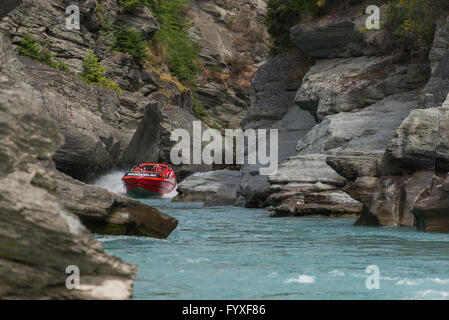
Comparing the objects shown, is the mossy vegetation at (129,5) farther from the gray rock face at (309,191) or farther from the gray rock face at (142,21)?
the gray rock face at (309,191)

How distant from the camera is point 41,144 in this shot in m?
4.81

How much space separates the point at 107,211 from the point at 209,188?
19.5 m

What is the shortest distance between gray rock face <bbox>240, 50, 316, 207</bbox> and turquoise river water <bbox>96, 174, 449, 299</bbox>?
49.8 ft

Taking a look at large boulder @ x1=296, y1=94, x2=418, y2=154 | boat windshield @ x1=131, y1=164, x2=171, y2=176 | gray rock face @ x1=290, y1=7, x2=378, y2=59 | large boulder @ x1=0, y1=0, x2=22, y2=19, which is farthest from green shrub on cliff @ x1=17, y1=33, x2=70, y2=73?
large boulder @ x1=0, y1=0, x2=22, y2=19

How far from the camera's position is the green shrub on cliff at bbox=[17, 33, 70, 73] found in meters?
32.2

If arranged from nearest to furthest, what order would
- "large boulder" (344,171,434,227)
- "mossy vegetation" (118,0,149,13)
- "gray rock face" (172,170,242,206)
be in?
"large boulder" (344,171,434,227), "gray rock face" (172,170,242,206), "mossy vegetation" (118,0,149,13)

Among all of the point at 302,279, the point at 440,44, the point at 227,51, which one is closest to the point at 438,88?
the point at 440,44

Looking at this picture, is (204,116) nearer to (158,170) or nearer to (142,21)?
(142,21)

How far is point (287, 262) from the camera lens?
8.42m

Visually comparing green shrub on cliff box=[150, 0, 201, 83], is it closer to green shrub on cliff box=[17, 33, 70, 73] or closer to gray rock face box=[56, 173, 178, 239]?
green shrub on cliff box=[17, 33, 70, 73]

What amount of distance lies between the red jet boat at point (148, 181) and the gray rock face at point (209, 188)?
3.86 m
